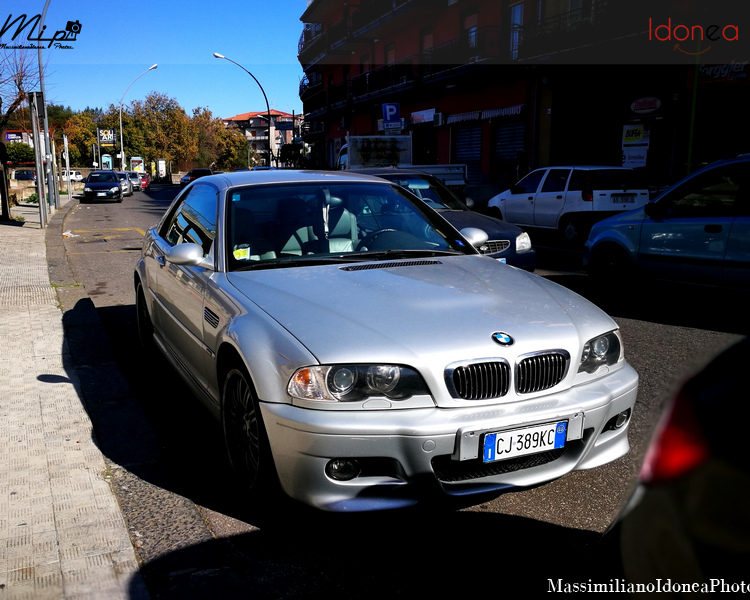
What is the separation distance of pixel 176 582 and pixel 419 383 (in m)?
1.18

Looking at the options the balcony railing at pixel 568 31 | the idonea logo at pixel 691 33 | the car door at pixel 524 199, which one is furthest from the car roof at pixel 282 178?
the balcony railing at pixel 568 31

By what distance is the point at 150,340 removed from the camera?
5.80m

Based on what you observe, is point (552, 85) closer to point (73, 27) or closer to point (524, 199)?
point (524, 199)

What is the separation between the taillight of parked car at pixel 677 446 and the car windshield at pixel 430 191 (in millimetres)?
8512

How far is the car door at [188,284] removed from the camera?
12.9ft

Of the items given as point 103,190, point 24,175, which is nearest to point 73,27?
point 103,190

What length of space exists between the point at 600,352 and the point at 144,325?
156 inches

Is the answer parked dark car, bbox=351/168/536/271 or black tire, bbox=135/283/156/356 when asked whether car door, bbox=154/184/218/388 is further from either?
parked dark car, bbox=351/168/536/271

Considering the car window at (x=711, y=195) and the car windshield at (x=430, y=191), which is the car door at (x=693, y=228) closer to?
the car window at (x=711, y=195)

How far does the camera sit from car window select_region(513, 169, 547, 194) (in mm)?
14562

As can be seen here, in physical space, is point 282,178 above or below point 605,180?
above

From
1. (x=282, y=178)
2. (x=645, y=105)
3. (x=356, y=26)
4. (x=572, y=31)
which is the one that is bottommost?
(x=282, y=178)

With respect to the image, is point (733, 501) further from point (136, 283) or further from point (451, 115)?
point (451, 115)

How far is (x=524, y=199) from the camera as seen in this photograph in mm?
14820
